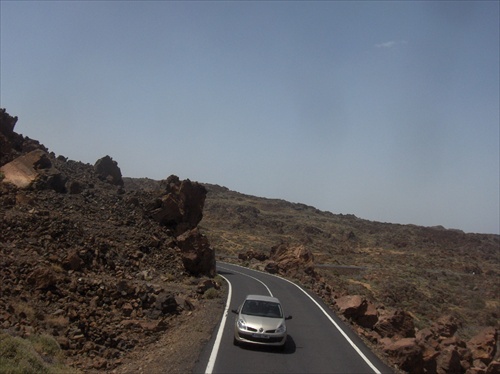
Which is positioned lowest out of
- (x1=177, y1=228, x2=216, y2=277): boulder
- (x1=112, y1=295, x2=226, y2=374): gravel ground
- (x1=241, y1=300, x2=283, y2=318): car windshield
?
(x1=112, y1=295, x2=226, y2=374): gravel ground

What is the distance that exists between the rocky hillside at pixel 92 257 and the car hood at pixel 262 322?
10.3 ft

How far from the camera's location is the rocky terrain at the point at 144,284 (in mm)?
13984

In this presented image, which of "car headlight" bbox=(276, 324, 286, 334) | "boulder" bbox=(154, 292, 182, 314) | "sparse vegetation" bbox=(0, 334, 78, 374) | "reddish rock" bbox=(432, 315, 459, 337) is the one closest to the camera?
"sparse vegetation" bbox=(0, 334, 78, 374)

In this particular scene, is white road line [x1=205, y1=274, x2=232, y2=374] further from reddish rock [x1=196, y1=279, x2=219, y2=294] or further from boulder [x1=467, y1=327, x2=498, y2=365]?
boulder [x1=467, y1=327, x2=498, y2=365]

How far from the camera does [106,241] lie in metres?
24.4

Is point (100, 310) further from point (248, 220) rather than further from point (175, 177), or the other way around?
point (248, 220)

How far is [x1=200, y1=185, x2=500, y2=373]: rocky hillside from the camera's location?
2073 cm

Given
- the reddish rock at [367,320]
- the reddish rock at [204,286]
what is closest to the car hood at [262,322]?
the reddish rock at [204,286]

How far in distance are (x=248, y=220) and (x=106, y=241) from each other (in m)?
66.8

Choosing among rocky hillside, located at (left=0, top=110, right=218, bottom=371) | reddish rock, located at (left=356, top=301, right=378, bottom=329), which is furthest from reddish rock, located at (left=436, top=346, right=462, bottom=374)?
rocky hillside, located at (left=0, top=110, right=218, bottom=371)

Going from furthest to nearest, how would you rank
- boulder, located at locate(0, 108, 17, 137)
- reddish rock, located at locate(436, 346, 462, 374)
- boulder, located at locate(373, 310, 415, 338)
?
boulder, located at locate(0, 108, 17, 137) < boulder, located at locate(373, 310, 415, 338) < reddish rock, located at locate(436, 346, 462, 374)

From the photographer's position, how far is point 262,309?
15.0 meters

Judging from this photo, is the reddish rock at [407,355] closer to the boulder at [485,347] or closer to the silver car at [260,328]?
the silver car at [260,328]

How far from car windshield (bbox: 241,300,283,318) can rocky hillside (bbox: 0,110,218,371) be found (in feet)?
9.95
